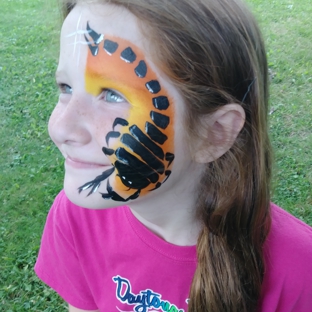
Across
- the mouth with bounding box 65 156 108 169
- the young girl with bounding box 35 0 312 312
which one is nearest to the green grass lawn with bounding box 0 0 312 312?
the young girl with bounding box 35 0 312 312

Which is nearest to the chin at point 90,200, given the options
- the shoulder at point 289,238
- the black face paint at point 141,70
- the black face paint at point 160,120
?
the black face paint at point 160,120

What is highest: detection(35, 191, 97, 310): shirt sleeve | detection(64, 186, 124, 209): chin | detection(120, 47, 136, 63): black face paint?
detection(120, 47, 136, 63): black face paint

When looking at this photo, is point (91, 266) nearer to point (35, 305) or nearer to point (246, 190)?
point (246, 190)

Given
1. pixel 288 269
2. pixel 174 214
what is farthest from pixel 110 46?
pixel 288 269

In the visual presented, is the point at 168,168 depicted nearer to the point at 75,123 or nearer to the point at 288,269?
the point at 75,123

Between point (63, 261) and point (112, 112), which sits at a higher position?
point (112, 112)

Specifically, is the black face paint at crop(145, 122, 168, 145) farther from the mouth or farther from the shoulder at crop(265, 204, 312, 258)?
the shoulder at crop(265, 204, 312, 258)

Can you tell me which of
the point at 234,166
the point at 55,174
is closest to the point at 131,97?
the point at 234,166

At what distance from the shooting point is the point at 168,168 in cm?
147

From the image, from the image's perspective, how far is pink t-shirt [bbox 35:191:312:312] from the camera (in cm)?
157

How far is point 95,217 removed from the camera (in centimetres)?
182

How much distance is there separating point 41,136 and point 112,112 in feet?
12.7

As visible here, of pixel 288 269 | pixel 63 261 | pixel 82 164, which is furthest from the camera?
pixel 63 261

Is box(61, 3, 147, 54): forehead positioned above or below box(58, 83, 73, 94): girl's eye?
above
